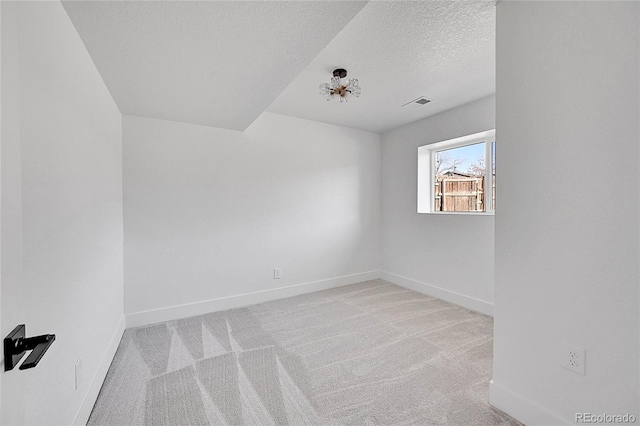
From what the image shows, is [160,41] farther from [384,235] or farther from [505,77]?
[384,235]

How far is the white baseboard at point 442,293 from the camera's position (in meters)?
2.98

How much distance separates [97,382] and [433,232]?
3.51 m

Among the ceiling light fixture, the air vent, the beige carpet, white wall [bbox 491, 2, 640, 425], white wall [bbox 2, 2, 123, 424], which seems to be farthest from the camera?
the air vent

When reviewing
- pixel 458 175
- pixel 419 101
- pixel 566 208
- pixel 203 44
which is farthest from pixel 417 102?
pixel 203 44

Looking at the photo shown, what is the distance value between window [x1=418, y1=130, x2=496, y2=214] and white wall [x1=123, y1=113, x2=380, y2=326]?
0.84 meters

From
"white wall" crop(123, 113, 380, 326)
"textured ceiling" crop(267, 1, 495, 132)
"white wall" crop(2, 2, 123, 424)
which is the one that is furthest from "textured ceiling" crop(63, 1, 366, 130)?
"white wall" crop(123, 113, 380, 326)

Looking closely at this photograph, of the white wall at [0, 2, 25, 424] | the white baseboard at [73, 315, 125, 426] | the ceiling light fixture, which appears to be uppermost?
the ceiling light fixture

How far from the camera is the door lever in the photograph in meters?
0.62

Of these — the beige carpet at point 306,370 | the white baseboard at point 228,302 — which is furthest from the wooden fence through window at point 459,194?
the white baseboard at point 228,302

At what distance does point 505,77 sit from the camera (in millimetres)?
1525

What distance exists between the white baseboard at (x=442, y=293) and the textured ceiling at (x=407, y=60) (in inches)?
87.6

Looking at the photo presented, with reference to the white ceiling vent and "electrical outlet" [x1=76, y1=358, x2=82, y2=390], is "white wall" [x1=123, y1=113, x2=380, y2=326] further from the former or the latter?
"electrical outlet" [x1=76, y1=358, x2=82, y2=390]

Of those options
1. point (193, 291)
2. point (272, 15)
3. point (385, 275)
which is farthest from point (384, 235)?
point (272, 15)

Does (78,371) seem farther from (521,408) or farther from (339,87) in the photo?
(339,87)
